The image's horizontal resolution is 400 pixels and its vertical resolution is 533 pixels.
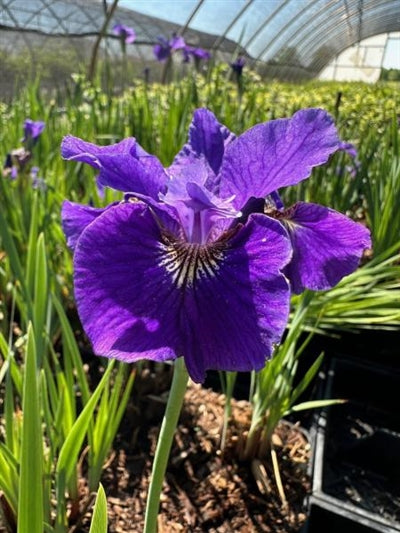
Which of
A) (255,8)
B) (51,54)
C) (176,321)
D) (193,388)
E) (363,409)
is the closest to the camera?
(176,321)

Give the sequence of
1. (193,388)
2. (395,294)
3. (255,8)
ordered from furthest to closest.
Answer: (255,8), (193,388), (395,294)

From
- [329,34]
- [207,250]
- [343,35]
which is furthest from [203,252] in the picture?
[343,35]

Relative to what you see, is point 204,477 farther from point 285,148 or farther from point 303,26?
point 303,26

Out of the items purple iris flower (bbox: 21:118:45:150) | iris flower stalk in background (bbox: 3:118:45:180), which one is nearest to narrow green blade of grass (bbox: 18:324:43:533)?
iris flower stalk in background (bbox: 3:118:45:180)

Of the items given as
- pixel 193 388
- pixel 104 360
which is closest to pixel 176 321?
pixel 104 360

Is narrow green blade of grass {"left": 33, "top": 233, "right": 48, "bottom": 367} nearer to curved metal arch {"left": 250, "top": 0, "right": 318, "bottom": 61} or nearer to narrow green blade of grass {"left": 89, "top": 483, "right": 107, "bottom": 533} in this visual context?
narrow green blade of grass {"left": 89, "top": 483, "right": 107, "bottom": 533}

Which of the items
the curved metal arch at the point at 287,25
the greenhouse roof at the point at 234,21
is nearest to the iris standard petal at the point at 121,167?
the greenhouse roof at the point at 234,21

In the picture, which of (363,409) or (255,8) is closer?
(363,409)

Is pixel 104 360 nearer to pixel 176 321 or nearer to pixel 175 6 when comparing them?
pixel 176 321
